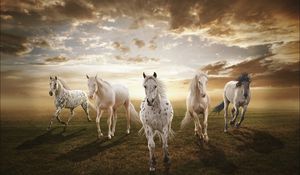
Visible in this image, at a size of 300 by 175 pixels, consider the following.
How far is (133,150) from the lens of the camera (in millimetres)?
3506

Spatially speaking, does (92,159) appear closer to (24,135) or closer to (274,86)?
(24,135)

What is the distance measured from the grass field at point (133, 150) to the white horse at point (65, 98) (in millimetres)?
171

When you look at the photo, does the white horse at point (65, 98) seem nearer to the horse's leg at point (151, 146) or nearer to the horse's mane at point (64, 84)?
the horse's mane at point (64, 84)

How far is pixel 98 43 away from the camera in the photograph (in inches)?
177

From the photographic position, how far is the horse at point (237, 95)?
4.18 m

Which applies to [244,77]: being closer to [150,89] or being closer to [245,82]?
[245,82]

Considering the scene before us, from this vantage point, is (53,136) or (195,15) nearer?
(53,136)

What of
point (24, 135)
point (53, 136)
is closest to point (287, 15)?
point (53, 136)

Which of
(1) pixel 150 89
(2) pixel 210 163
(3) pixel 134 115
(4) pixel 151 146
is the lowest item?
(2) pixel 210 163

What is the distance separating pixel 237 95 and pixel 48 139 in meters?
3.20

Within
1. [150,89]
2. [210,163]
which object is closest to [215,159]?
[210,163]

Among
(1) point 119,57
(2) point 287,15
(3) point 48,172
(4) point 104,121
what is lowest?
(3) point 48,172

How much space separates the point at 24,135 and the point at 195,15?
3591 mm

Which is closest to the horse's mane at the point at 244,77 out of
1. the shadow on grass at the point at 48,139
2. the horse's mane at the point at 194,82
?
the horse's mane at the point at 194,82
